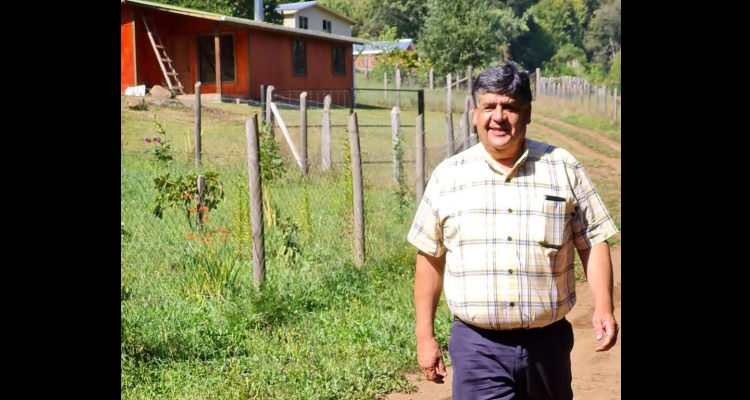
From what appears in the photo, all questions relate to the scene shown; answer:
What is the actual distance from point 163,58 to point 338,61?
9.15 meters

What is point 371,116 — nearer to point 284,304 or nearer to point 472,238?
point 284,304

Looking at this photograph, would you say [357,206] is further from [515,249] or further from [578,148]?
[578,148]

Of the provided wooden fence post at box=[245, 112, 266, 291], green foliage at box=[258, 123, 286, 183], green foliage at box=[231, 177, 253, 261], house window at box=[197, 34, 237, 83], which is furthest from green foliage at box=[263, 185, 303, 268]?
house window at box=[197, 34, 237, 83]

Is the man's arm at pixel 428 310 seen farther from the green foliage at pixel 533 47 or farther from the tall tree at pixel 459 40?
the green foliage at pixel 533 47

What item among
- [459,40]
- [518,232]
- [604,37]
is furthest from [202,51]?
[604,37]

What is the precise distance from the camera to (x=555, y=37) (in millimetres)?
81688

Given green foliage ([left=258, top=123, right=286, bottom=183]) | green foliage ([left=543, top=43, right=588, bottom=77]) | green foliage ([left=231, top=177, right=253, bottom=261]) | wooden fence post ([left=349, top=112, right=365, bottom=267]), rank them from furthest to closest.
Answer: green foliage ([left=543, top=43, right=588, bottom=77]), green foliage ([left=258, top=123, right=286, bottom=183]), wooden fence post ([left=349, top=112, right=365, bottom=267]), green foliage ([left=231, top=177, right=253, bottom=261])

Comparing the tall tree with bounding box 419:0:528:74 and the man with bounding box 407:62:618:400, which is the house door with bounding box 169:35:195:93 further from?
the man with bounding box 407:62:618:400

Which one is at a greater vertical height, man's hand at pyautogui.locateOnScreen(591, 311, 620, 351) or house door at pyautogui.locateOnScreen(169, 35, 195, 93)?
house door at pyautogui.locateOnScreen(169, 35, 195, 93)

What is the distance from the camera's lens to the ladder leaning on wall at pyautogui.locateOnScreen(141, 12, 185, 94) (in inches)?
1019

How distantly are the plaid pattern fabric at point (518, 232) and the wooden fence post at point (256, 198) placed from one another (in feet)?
10.9

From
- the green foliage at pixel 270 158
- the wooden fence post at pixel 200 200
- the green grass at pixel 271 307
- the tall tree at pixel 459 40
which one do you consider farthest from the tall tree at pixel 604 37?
the wooden fence post at pixel 200 200
